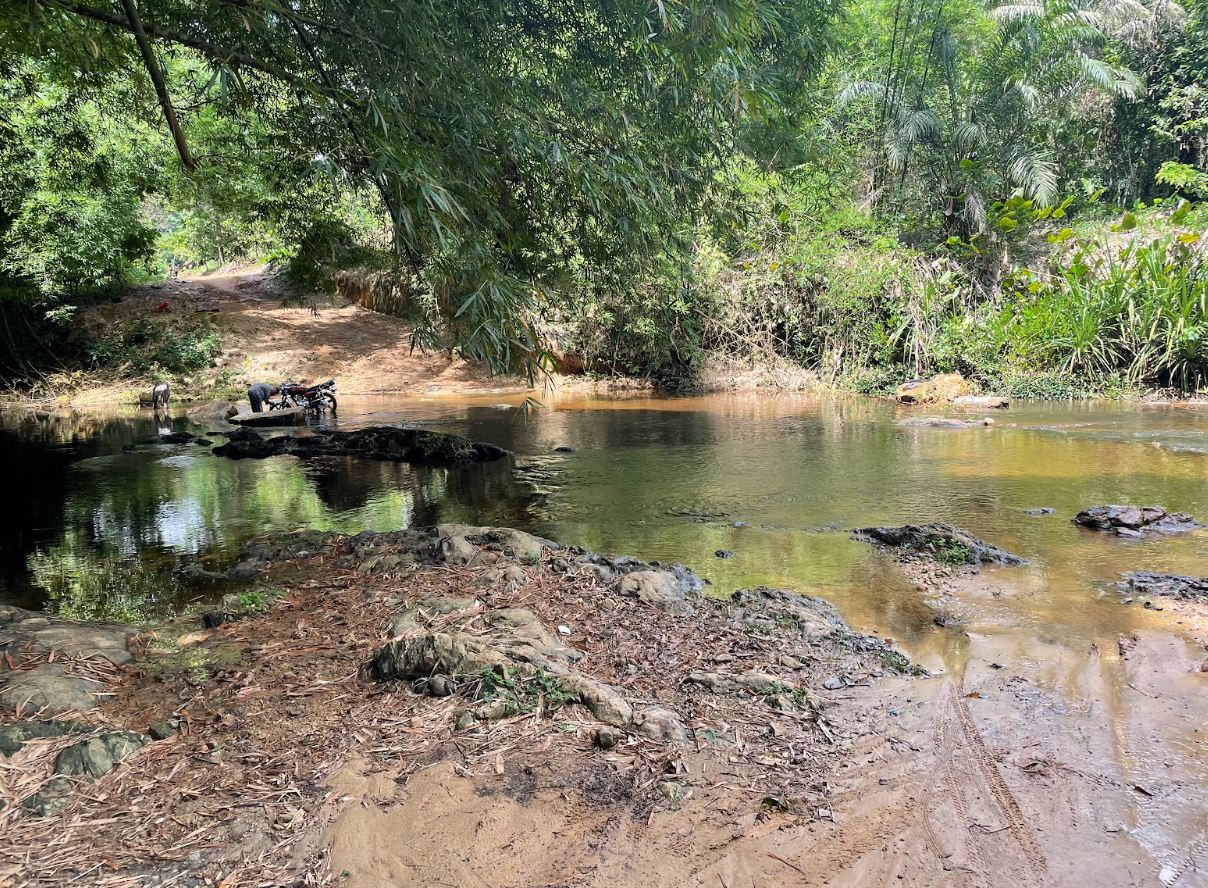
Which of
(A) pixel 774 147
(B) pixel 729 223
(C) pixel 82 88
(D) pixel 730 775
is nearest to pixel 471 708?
(D) pixel 730 775

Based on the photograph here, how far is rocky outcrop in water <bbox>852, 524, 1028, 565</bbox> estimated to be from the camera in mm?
5035

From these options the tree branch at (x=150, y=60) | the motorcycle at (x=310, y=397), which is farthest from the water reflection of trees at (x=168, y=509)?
the motorcycle at (x=310, y=397)

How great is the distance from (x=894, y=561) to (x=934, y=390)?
11.3m

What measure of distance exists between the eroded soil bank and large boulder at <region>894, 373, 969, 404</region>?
12046 millimetres

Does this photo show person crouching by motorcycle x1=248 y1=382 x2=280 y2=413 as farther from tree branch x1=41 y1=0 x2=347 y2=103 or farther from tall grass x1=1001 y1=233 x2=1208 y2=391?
tall grass x1=1001 y1=233 x2=1208 y2=391

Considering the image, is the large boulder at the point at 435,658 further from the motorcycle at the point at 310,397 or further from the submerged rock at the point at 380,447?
the motorcycle at the point at 310,397

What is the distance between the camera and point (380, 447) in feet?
35.1

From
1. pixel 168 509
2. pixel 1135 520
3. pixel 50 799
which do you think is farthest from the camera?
pixel 168 509

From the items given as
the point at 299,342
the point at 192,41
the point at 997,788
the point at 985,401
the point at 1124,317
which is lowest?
the point at 997,788

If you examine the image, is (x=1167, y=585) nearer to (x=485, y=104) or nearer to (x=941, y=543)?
(x=941, y=543)

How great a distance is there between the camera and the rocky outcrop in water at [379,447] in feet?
32.6

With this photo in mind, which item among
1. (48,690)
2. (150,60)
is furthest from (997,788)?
(150,60)

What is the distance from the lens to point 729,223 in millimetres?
6484

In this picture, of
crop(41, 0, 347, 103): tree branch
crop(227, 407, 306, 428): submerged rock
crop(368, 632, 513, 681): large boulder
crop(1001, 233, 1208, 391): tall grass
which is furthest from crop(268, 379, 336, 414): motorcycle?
crop(1001, 233, 1208, 391): tall grass
